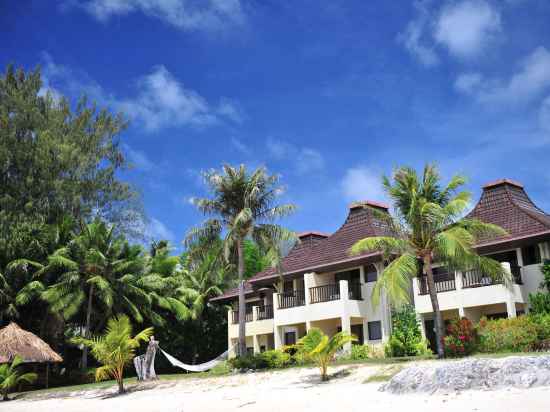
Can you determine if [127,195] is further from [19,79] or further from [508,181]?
[508,181]

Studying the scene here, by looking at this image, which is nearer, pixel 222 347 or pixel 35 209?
pixel 35 209

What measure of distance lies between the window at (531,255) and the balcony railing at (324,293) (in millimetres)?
8219

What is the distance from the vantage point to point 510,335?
1909 cm

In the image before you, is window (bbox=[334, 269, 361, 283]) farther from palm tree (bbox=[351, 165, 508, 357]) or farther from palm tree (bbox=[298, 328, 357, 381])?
palm tree (bbox=[298, 328, 357, 381])

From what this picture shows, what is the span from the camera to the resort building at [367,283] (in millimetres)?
24734

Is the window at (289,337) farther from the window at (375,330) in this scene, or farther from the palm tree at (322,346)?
the palm tree at (322,346)

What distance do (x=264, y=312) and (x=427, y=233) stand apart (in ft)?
50.0

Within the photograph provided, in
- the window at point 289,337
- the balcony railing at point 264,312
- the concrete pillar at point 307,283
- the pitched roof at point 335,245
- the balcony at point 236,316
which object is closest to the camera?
the concrete pillar at point 307,283

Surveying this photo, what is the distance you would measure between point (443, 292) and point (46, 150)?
20.3 m

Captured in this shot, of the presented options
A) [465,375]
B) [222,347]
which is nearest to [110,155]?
[222,347]

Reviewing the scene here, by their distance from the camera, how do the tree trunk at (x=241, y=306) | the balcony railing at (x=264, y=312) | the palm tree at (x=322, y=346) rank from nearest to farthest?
the palm tree at (x=322, y=346), the tree trunk at (x=241, y=306), the balcony railing at (x=264, y=312)

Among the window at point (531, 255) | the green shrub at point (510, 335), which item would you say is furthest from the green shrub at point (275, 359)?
the window at point (531, 255)

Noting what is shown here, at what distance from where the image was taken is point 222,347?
43250mm

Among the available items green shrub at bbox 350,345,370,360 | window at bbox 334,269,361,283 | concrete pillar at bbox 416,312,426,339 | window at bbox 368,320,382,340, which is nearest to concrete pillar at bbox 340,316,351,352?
green shrub at bbox 350,345,370,360
